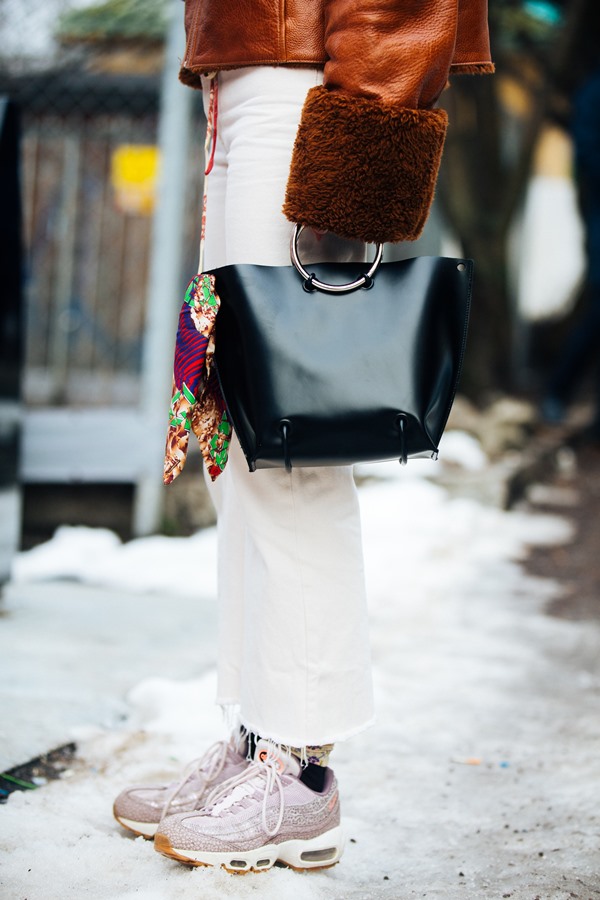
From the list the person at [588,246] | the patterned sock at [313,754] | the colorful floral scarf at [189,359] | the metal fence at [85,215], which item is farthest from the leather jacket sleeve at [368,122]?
the person at [588,246]

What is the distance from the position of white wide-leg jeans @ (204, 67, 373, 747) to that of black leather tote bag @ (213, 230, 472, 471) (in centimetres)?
10

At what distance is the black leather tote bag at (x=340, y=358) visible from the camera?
1.28m

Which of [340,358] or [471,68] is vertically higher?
[471,68]

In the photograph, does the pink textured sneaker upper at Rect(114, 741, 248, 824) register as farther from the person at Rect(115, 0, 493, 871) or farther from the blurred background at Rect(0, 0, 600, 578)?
the blurred background at Rect(0, 0, 600, 578)

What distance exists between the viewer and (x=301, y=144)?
127cm

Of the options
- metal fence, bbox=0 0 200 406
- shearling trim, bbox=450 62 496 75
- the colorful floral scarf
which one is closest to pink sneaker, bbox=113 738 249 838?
the colorful floral scarf

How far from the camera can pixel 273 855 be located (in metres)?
1.37

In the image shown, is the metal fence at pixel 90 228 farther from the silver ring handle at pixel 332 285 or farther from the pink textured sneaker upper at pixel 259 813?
the silver ring handle at pixel 332 285

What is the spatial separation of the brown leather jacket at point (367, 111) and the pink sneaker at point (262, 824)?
2.45 feet

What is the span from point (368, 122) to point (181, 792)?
97 centimetres

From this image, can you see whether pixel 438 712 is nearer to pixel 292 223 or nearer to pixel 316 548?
pixel 316 548

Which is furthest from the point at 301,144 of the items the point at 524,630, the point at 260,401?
the point at 524,630

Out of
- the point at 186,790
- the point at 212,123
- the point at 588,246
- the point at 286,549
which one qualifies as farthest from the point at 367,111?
the point at 588,246

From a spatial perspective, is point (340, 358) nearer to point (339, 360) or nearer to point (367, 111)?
point (339, 360)
